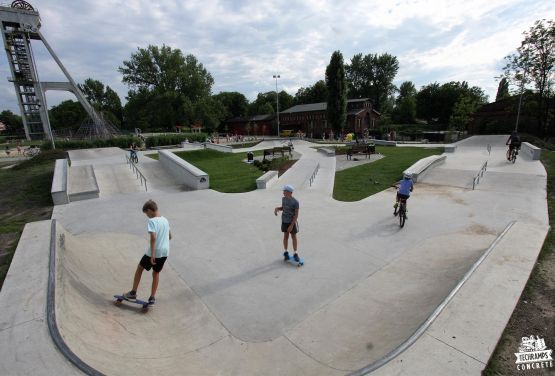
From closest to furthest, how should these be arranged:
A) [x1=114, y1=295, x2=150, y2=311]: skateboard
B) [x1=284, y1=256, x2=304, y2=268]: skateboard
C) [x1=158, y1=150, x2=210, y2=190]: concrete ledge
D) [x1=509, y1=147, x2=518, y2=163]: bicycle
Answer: [x1=114, y1=295, x2=150, y2=311]: skateboard → [x1=284, y1=256, x2=304, y2=268]: skateboard → [x1=158, y1=150, x2=210, y2=190]: concrete ledge → [x1=509, y1=147, x2=518, y2=163]: bicycle

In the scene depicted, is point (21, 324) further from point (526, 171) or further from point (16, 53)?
point (16, 53)

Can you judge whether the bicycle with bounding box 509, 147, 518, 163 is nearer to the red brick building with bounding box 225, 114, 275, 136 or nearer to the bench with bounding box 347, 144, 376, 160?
the bench with bounding box 347, 144, 376, 160

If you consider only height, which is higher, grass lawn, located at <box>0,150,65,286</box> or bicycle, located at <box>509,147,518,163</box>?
bicycle, located at <box>509,147,518,163</box>

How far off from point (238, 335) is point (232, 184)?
35.0 feet

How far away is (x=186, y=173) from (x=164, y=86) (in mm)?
52501

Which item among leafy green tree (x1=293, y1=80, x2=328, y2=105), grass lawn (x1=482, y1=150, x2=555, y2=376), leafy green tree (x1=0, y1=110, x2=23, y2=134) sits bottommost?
grass lawn (x1=482, y1=150, x2=555, y2=376)

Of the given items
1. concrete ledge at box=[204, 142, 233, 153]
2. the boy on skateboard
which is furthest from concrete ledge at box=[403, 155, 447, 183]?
concrete ledge at box=[204, 142, 233, 153]

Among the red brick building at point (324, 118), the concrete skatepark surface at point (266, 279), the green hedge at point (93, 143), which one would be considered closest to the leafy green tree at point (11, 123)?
the green hedge at point (93, 143)

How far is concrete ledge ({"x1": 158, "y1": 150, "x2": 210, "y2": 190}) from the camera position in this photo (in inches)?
525

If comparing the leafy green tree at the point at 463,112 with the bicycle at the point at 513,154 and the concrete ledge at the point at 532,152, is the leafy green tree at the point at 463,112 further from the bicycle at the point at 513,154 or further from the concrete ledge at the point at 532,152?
the bicycle at the point at 513,154

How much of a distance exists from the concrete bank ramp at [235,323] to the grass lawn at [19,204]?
161 centimetres

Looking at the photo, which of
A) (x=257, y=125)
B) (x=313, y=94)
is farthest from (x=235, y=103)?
(x=313, y=94)

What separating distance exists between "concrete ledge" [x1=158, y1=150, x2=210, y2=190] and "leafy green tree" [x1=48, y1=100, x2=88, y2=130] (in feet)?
290

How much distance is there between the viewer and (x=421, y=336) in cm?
330
